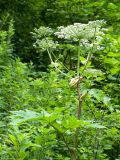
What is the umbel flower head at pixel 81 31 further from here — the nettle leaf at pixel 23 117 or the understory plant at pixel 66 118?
the nettle leaf at pixel 23 117

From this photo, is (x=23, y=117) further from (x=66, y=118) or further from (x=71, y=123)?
(x=66, y=118)

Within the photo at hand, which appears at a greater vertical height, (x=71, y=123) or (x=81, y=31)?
(x=81, y=31)

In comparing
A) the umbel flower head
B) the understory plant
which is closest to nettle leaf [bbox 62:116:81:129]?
the understory plant

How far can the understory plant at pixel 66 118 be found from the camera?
2.43 meters

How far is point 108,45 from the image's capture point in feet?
15.5

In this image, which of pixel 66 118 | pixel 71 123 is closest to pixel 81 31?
pixel 66 118

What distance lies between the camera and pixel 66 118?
273cm

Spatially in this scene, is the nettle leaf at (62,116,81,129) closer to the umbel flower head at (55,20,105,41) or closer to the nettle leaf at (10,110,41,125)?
the nettle leaf at (10,110,41,125)

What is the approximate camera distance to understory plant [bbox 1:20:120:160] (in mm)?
2430

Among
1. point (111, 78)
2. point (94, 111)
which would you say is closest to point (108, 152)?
point (94, 111)

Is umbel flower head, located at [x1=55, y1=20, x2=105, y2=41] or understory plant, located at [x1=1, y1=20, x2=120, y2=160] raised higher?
umbel flower head, located at [x1=55, y1=20, x2=105, y2=41]

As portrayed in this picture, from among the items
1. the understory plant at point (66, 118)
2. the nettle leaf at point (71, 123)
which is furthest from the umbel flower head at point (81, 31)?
the nettle leaf at point (71, 123)

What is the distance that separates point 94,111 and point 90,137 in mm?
287

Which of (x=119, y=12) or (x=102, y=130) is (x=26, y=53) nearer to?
(x=119, y=12)
